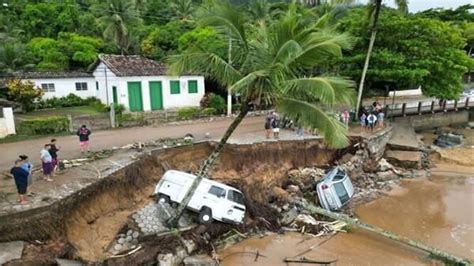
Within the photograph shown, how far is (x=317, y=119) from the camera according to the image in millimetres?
10633

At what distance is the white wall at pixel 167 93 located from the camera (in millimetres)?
29844

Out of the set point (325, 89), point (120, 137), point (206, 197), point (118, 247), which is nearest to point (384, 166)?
point (206, 197)

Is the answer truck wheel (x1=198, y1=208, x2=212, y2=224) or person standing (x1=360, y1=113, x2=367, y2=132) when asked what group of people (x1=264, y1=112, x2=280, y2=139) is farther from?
truck wheel (x1=198, y1=208, x2=212, y2=224)

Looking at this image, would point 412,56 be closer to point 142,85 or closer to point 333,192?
point 333,192

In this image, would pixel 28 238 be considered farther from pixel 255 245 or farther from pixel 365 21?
pixel 365 21

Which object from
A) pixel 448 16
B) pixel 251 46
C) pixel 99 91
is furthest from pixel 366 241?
pixel 448 16

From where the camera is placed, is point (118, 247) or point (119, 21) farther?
point (119, 21)

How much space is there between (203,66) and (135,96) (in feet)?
67.4

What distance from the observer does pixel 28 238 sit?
12.0 m

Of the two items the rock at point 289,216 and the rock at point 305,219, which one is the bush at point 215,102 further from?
the rock at point 305,219

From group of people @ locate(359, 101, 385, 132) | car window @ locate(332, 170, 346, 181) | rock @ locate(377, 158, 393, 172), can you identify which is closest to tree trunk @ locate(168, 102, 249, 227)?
car window @ locate(332, 170, 346, 181)

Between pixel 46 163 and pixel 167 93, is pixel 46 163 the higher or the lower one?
the lower one

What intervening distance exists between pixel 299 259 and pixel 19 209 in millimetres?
9544

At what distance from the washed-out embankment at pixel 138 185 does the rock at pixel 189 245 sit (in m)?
2.49
